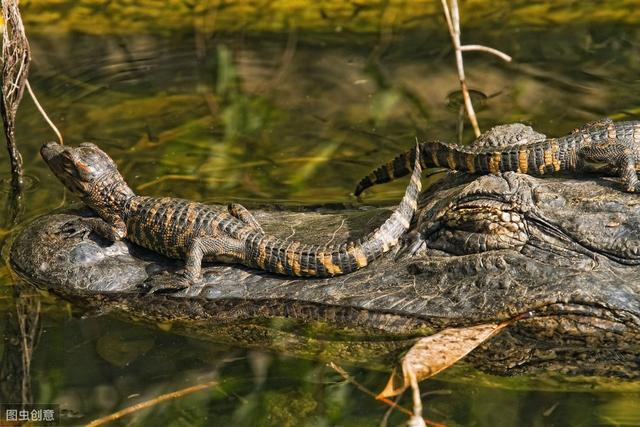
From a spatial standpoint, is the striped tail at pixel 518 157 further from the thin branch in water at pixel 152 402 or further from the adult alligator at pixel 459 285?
the thin branch in water at pixel 152 402

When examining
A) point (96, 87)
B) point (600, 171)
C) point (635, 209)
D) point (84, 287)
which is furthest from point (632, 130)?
point (96, 87)

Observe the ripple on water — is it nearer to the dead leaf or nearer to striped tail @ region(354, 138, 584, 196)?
striped tail @ region(354, 138, 584, 196)

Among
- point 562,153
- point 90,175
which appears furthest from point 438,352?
point 90,175

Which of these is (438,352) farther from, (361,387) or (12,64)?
(12,64)

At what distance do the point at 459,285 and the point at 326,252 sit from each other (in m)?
0.84

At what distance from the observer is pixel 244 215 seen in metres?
6.22

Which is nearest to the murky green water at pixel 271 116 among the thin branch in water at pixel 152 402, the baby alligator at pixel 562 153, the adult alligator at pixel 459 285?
the thin branch in water at pixel 152 402

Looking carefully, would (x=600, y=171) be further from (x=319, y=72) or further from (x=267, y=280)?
(x=319, y=72)

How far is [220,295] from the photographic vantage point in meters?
5.82

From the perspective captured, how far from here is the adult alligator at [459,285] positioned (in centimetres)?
512

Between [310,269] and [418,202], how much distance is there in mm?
939

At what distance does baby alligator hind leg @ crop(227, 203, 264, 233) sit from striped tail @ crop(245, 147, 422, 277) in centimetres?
29

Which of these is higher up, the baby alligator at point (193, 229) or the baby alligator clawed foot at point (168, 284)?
the baby alligator at point (193, 229)

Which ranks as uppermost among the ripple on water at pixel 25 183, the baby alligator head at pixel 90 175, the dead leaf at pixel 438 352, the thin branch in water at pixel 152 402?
the baby alligator head at pixel 90 175
